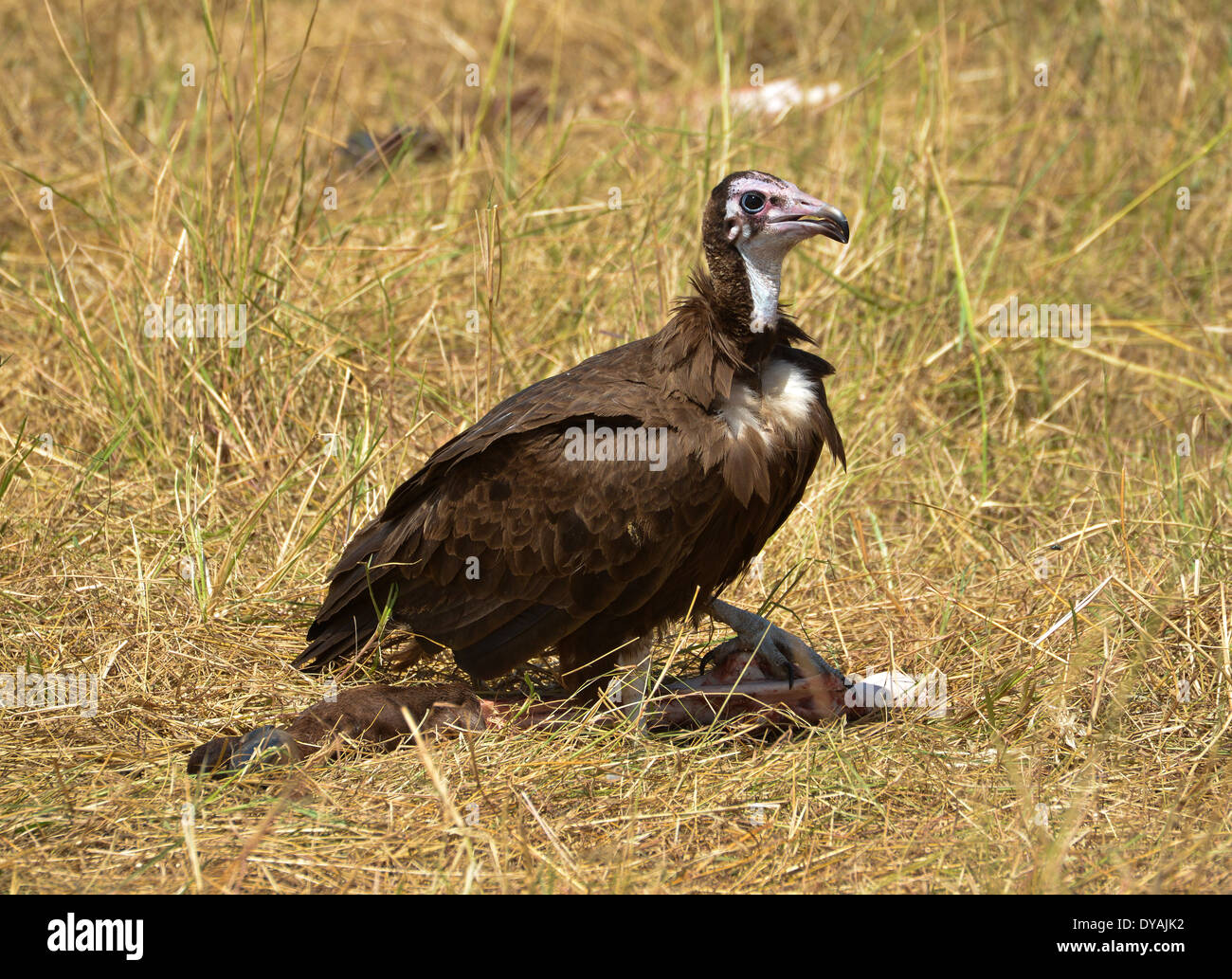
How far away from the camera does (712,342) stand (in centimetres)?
371

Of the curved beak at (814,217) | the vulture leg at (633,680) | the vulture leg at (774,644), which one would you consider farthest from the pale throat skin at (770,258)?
the vulture leg at (633,680)

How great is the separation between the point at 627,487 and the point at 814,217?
36.0 inches

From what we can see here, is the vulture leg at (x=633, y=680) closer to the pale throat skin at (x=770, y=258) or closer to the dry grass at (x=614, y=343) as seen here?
the dry grass at (x=614, y=343)

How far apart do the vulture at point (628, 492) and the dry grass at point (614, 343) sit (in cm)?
37

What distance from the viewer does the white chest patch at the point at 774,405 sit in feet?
12.0

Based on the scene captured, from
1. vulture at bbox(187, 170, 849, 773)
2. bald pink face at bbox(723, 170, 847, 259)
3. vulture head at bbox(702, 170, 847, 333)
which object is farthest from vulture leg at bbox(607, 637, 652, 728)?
bald pink face at bbox(723, 170, 847, 259)

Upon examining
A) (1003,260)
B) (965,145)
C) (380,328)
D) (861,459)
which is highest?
(965,145)

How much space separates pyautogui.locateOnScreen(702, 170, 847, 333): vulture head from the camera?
3674mm

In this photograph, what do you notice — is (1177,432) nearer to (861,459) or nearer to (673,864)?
(861,459)

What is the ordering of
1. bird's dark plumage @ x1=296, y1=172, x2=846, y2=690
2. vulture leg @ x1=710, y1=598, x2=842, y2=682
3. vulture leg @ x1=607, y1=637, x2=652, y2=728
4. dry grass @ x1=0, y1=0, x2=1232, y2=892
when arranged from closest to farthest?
dry grass @ x1=0, y1=0, x2=1232, y2=892
bird's dark plumage @ x1=296, y1=172, x2=846, y2=690
vulture leg @ x1=607, y1=637, x2=652, y2=728
vulture leg @ x1=710, y1=598, x2=842, y2=682

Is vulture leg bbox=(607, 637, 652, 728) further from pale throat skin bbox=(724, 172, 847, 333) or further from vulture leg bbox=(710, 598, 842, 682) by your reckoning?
pale throat skin bbox=(724, 172, 847, 333)

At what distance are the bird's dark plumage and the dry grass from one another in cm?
40
